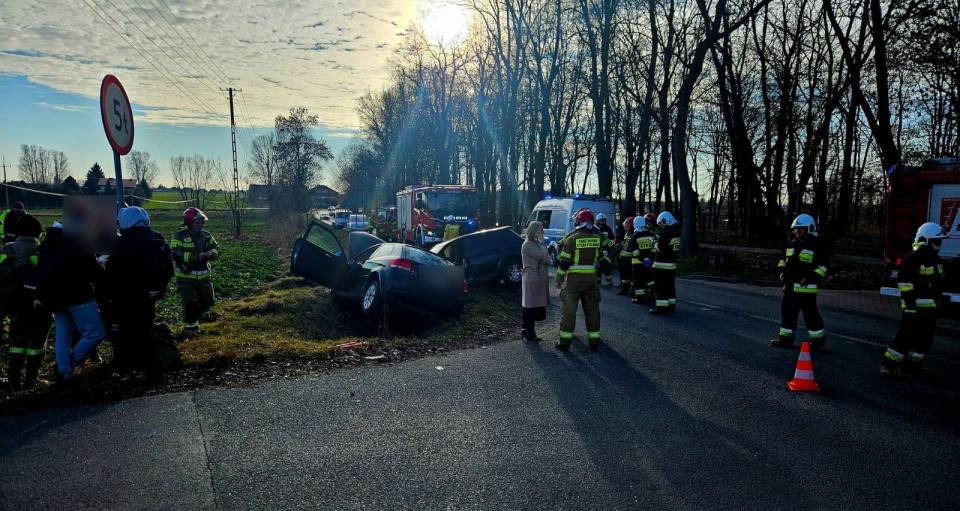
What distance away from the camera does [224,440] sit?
189 inches

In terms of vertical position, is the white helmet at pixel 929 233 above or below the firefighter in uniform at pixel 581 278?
above

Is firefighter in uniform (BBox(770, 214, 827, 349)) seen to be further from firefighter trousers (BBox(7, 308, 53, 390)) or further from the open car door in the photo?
firefighter trousers (BBox(7, 308, 53, 390))

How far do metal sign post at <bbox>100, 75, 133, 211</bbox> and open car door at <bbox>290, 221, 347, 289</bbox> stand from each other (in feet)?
15.2

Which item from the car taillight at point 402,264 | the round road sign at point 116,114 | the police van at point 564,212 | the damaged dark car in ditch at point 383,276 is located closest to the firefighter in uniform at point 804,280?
the damaged dark car in ditch at point 383,276

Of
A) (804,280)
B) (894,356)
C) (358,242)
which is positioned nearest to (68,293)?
(804,280)

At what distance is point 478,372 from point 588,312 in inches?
78.3

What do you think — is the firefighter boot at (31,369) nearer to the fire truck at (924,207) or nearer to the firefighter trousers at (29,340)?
the firefighter trousers at (29,340)

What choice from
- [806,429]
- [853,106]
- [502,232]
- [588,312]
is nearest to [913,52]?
[853,106]

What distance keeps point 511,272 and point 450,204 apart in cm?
1120

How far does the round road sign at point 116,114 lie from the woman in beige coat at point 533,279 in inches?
191

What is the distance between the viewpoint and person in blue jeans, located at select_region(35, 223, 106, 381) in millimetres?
6000

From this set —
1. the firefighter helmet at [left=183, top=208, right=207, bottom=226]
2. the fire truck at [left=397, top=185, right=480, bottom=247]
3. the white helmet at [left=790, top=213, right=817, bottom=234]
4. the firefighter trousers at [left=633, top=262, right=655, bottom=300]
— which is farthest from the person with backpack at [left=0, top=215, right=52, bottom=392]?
the fire truck at [left=397, top=185, right=480, bottom=247]

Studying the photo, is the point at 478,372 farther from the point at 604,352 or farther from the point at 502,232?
the point at 502,232

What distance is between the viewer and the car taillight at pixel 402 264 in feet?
33.3
